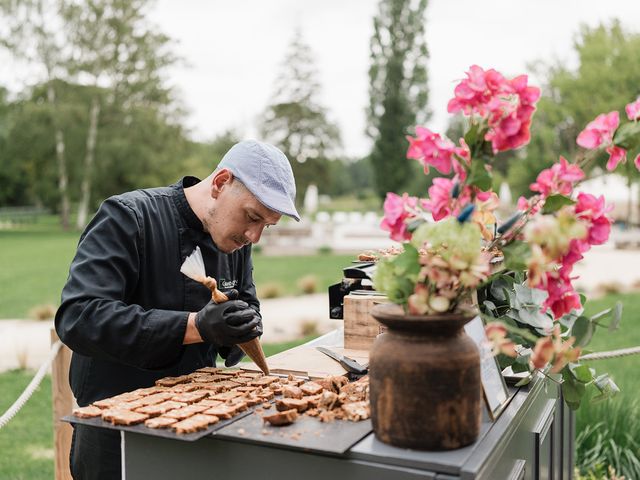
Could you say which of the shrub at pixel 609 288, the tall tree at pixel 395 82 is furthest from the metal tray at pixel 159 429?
the tall tree at pixel 395 82

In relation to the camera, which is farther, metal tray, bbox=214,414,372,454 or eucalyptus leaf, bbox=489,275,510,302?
eucalyptus leaf, bbox=489,275,510,302

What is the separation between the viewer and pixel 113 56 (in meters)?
29.0

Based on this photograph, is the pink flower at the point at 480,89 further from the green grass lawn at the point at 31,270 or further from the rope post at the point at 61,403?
the green grass lawn at the point at 31,270

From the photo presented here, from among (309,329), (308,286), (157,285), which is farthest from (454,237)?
(308,286)

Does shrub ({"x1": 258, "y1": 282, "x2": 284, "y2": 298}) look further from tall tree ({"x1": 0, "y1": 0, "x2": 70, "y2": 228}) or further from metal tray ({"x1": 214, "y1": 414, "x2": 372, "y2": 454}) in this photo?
tall tree ({"x1": 0, "y1": 0, "x2": 70, "y2": 228})

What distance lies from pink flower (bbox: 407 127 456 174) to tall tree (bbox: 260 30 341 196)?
46.2 m

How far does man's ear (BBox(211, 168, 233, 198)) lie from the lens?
7.57 feet

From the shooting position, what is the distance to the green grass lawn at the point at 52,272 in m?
11.1

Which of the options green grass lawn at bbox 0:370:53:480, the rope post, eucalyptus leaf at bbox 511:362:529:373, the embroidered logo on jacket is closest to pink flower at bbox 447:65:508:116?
eucalyptus leaf at bbox 511:362:529:373

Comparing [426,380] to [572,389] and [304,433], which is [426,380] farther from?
[572,389]

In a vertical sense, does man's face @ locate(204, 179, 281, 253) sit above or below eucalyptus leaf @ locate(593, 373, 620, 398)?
above

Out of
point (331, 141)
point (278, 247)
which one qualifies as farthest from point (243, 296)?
point (331, 141)

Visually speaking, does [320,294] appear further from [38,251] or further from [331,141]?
[331,141]

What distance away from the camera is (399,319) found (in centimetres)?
142
